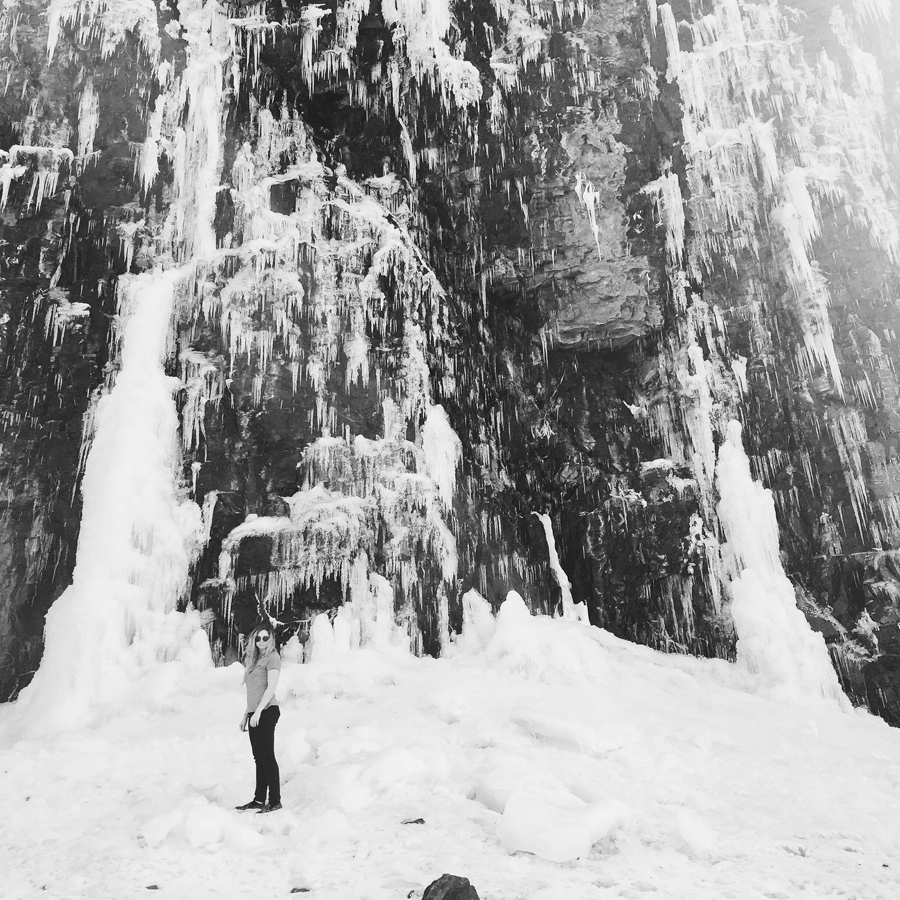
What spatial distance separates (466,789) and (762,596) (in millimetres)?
9503

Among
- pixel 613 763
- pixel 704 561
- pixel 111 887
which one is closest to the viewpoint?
pixel 111 887

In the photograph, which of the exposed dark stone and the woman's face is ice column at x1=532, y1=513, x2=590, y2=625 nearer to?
the woman's face

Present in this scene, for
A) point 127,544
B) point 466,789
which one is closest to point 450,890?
point 466,789

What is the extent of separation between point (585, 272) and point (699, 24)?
22.5 feet

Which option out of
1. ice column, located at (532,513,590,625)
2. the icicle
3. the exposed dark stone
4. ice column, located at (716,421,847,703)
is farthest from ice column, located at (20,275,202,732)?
ice column, located at (716,421,847,703)

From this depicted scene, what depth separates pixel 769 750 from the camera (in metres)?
8.19

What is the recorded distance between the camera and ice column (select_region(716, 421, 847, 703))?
12.0 m

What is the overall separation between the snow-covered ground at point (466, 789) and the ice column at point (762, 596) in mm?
743

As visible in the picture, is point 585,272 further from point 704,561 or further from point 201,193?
point 201,193

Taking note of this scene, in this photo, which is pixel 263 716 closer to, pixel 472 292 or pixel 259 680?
pixel 259 680

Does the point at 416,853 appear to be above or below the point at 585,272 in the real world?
below

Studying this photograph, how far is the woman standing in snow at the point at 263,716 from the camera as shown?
461cm

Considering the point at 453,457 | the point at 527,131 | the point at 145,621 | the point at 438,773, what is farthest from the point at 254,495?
the point at 527,131

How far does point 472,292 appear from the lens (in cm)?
1666
